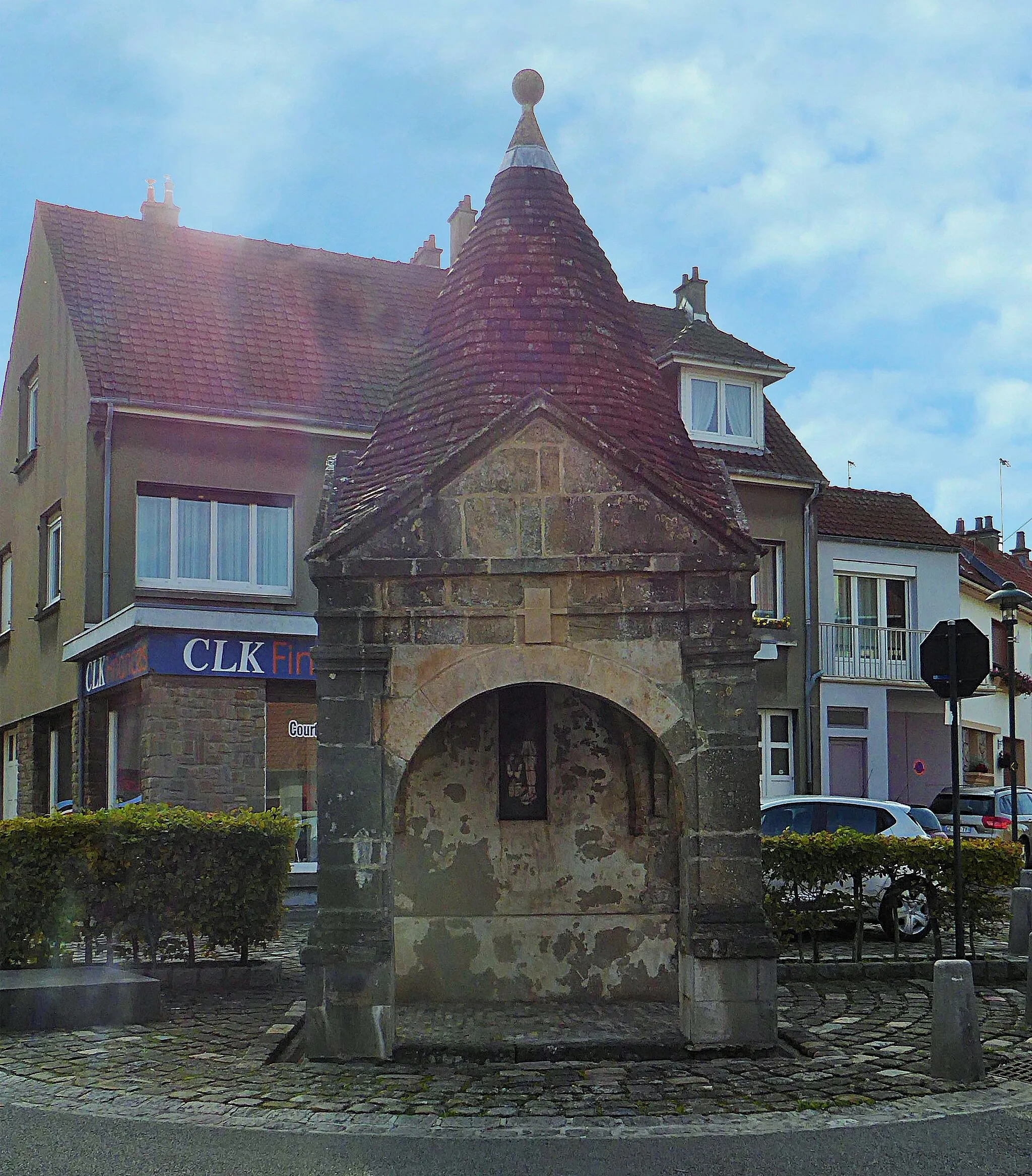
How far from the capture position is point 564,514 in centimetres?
910

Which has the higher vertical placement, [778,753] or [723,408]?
[723,408]

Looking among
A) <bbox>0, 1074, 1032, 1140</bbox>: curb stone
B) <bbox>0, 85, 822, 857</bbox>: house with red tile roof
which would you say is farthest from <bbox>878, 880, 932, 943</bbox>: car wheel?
<bbox>0, 85, 822, 857</bbox>: house with red tile roof

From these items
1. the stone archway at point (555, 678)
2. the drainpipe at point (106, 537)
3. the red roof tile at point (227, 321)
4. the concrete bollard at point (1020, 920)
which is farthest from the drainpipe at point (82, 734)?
the concrete bollard at point (1020, 920)

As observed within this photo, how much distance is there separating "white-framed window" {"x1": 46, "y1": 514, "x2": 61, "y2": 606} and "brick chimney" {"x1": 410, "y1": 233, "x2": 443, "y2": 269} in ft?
30.6

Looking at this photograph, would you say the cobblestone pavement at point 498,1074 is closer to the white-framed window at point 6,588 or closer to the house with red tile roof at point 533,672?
the house with red tile roof at point 533,672

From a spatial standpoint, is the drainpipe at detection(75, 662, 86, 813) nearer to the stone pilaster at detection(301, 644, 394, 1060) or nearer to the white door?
the white door

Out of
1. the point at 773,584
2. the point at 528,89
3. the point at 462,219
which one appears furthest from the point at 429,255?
the point at 528,89

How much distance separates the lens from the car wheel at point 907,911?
39.5 ft

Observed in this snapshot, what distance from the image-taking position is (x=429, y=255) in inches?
1086

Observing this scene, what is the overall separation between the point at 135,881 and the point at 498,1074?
165 inches

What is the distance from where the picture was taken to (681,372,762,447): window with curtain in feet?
83.9

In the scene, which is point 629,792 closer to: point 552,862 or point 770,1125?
point 552,862

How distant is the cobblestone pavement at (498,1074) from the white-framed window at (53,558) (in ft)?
41.6

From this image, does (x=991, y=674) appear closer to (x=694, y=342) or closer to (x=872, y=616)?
(x=872, y=616)
